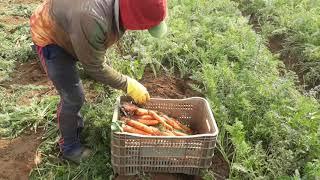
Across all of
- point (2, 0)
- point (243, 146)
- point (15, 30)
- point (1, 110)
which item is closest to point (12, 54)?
point (15, 30)

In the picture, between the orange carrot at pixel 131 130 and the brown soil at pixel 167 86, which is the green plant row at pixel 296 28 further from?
the orange carrot at pixel 131 130

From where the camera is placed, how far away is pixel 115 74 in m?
3.41

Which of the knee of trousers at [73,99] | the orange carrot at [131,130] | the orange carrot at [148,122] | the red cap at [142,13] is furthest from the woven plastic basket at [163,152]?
the red cap at [142,13]

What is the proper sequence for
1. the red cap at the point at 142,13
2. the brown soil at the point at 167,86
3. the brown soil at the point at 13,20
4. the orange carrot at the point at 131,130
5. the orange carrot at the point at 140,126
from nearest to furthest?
the red cap at the point at 142,13 < the orange carrot at the point at 131,130 < the orange carrot at the point at 140,126 < the brown soil at the point at 167,86 < the brown soil at the point at 13,20

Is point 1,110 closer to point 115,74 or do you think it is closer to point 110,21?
point 115,74

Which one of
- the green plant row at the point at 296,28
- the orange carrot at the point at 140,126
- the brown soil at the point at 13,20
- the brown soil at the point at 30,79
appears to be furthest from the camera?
the brown soil at the point at 13,20

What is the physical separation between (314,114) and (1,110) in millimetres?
3178

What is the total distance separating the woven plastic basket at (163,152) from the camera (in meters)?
3.35

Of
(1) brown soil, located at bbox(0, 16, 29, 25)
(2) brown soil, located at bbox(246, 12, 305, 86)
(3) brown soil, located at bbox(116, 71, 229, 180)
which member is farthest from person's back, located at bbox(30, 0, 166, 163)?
(1) brown soil, located at bbox(0, 16, 29, 25)

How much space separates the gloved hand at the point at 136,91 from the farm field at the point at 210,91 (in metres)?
0.40

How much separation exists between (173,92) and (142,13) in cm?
191

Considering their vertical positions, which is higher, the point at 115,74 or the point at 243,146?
the point at 115,74

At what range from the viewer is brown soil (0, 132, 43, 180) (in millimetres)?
3854

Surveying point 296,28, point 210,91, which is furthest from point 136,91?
point 296,28
